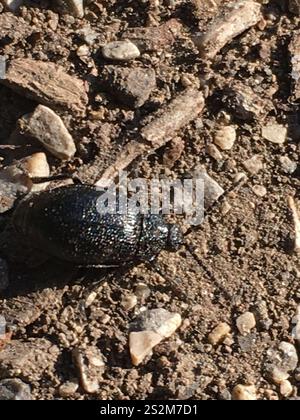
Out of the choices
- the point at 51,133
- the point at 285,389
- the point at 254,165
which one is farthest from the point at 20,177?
the point at 285,389


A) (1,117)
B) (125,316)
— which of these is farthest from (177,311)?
(1,117)

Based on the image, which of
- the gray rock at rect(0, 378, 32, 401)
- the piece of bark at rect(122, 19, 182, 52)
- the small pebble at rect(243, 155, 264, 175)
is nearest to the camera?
the gray rock at rect(0, 378, 32, 401)

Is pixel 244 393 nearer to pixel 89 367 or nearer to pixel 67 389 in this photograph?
pixel 89 367

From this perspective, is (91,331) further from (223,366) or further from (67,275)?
(223,366)

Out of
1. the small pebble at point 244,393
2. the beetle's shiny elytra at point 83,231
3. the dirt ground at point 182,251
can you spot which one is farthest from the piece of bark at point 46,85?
the small pebble at point 244,393

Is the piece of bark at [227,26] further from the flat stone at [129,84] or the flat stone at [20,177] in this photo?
the flat stone at [20,177]

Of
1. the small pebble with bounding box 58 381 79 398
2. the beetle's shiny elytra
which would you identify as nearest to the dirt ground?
the small pebble with bounding box 58 381 79 398

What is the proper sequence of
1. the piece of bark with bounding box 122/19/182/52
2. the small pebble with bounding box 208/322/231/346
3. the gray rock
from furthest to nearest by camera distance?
the piece of bark with bounding box 122/19/182/52 → the small pebble with bounding box 208/322/231/346 → the gray rock

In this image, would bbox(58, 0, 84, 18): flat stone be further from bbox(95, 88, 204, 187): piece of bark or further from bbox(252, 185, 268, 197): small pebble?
bbox(252, 185, 268, 197): small pebble
